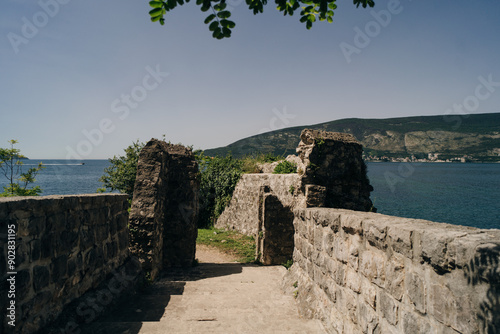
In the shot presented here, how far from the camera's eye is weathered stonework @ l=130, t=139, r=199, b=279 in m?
5.84

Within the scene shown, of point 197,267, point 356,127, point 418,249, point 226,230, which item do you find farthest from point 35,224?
point 356,127

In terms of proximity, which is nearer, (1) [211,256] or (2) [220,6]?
(2) [220,6]

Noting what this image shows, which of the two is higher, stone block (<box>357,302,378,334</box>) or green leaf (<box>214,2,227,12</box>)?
green leaf (<box>214,2,227,12</box>)

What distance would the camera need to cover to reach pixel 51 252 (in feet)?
9.34

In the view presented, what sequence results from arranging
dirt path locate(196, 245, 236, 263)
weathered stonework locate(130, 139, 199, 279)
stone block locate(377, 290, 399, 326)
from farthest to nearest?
dirt path locate(196, 245, 236, 263), weathered stonework locate(130, 139, 199, 279), stone block locate(377, 290, 399, 326)

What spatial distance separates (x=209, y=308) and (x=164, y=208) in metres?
3.09

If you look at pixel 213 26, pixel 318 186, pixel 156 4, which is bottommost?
pixel 318 186

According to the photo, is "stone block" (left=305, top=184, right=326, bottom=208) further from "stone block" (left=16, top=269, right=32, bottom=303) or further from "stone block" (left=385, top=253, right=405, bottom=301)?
"stone block" (left=16, top=269, right=32, bottom=303)

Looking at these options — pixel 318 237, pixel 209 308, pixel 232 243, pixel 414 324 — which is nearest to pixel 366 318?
pixel 414 324

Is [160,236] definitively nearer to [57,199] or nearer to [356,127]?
[57,199]

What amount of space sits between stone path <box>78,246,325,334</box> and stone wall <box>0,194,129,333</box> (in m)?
0.59

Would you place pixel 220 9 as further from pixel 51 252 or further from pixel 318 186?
pixel 318 186

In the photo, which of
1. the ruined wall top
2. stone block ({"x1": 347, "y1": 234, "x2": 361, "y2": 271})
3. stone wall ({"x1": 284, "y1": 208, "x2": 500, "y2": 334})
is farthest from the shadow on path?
the ruined wall top

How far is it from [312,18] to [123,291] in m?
4.58
